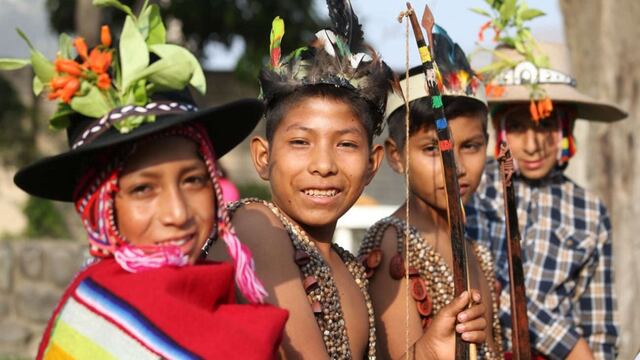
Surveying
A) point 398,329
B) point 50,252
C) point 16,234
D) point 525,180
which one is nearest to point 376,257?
point 398,329

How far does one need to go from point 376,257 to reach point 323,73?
732mm

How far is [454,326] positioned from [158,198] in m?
1.15

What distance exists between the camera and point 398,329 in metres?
3.80

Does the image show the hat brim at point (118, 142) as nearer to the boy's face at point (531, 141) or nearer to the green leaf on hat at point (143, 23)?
the green leaf on hat at point (143, 23)

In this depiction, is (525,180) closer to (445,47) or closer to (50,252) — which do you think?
(445,47)

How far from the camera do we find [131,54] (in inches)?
111

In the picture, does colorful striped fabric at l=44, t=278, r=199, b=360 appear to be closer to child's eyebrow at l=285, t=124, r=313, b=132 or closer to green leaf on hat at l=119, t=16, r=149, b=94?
green leaf on hat at l=119, t=16, r=149, b=94

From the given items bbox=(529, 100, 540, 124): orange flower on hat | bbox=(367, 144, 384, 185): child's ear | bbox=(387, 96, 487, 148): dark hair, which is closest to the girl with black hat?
bbox=(367, 144, 384, 185): child's ear

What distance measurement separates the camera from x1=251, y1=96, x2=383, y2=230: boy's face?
3412mm

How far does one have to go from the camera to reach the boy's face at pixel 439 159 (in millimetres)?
4016

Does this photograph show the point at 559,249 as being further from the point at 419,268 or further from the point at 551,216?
the point at 419,268

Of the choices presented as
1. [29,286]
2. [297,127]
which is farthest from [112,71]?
[29,286]

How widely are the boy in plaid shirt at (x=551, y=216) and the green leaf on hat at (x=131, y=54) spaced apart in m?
2.44

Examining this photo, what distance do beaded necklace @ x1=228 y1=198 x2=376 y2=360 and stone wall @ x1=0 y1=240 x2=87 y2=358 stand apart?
6142 millimetres
